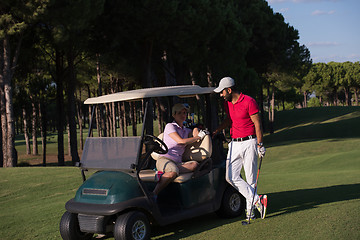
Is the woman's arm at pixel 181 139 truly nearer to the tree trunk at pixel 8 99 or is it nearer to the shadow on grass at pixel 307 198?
the shadow on grass at pixel 307 198

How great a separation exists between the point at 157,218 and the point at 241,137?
1754 mm

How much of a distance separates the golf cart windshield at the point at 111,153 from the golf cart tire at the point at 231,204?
1.91 meters

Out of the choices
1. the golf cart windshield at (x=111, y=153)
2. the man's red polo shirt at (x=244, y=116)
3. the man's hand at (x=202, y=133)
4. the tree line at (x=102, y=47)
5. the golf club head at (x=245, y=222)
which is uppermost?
the tree line at (x=102, y=47)

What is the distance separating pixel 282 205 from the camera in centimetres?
769

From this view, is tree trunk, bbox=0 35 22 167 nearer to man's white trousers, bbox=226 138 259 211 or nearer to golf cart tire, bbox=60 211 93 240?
golf cart tire, bbox=60 211 93 240

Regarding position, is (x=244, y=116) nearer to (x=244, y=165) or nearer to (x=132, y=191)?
(x=244, y=165)

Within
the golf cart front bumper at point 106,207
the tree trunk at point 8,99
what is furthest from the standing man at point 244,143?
the tree trunk at point 8,99

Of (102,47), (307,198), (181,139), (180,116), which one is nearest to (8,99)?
(102,47)

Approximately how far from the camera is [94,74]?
34562mm

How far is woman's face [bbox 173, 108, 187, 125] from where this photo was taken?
6773mm

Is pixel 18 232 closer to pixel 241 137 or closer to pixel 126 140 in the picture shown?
pixel 126 140

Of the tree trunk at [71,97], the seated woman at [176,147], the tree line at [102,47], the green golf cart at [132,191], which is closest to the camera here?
the green golf cart at [132,191]

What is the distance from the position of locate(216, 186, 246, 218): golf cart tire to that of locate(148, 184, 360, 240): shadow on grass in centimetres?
10

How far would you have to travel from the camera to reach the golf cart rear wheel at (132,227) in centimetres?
527
